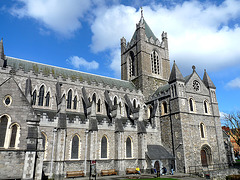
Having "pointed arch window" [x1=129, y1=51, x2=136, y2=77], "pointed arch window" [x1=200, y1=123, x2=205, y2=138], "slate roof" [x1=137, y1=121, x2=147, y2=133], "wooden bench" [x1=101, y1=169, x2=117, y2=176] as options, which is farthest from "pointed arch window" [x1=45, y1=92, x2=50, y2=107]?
"pointed arch window" [x1=200, y1=123, x2=205, y2=138]

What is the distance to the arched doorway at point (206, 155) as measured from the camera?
27.3m

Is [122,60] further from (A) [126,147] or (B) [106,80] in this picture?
(A) [126,147]

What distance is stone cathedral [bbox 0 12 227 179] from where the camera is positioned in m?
13.7

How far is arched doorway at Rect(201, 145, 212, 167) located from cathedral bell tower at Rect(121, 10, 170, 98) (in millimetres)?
12838

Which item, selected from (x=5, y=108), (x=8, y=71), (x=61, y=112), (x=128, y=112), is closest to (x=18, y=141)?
(x=5, y=108)

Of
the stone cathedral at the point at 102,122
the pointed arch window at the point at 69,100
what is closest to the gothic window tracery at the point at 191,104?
the stone cathedral at the point at 102,122

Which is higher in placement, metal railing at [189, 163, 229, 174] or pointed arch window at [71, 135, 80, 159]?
pointed arch window at [71, 135, 80, 159]

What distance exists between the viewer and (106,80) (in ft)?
113

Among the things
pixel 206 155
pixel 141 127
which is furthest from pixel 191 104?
pixel 141 127

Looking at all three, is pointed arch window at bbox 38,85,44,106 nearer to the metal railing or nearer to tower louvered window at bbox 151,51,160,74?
the metal railing

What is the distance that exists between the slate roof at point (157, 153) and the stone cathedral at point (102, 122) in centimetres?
3

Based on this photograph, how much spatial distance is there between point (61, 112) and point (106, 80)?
14.2 meters

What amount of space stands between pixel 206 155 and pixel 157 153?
8150 millimetres

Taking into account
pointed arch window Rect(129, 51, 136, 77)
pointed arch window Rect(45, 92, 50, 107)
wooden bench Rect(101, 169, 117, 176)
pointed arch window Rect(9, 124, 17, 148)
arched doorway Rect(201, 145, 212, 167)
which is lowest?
wooden bench Rect(101, 169, 117, 176)
